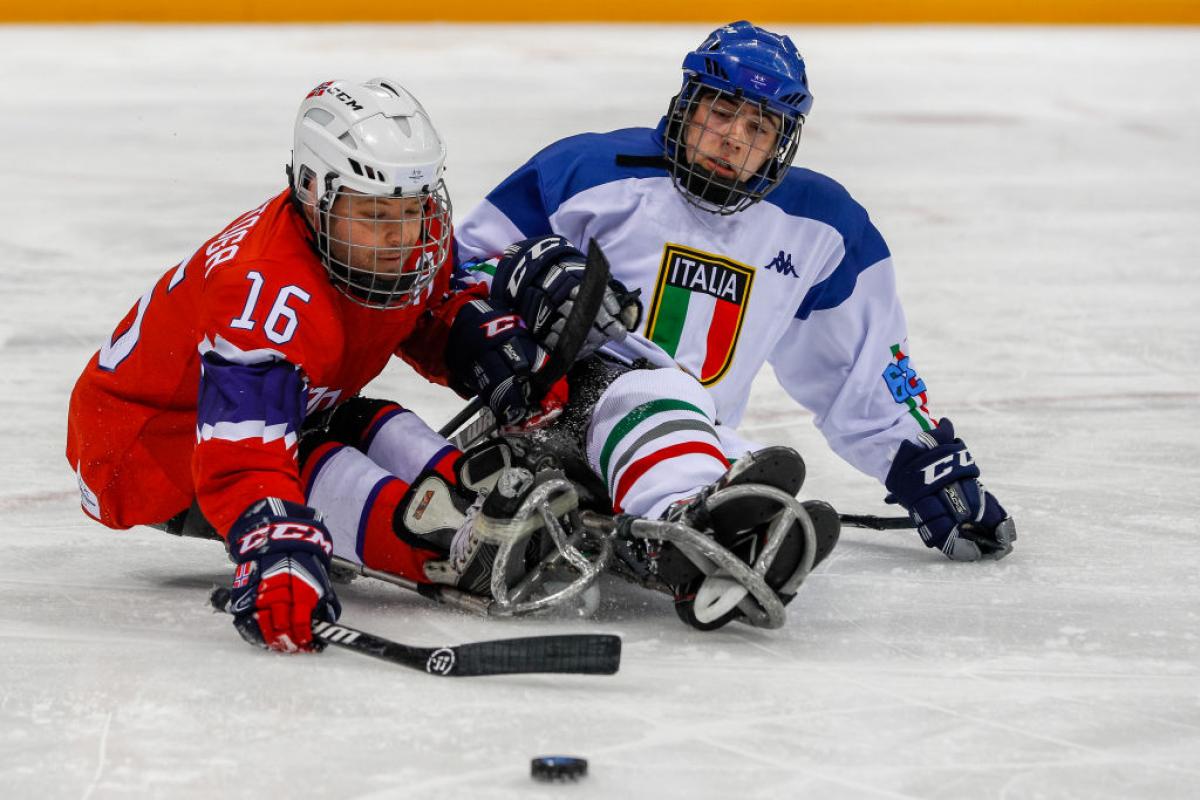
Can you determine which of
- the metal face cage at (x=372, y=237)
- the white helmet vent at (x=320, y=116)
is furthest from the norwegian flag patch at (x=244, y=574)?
the white helmet vent at (x=320, y=116)

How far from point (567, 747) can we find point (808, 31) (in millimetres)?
11935

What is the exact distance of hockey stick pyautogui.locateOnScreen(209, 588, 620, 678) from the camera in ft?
7.67

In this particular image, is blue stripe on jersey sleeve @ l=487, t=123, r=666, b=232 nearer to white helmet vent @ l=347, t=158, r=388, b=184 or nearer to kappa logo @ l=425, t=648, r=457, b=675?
white helmet vent @ l=347, t=158, r=388, b=184

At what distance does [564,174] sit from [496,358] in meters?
0.48

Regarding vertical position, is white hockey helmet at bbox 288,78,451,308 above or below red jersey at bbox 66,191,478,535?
above

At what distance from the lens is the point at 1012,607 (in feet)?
9.22

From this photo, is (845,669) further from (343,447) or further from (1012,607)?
(343,447)

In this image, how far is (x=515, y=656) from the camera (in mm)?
2338

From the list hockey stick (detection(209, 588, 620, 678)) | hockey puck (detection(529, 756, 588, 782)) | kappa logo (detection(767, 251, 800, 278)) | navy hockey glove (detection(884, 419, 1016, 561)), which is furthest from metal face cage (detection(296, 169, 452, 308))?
navy hockey glove (detection(884, 419, 1016, 561))

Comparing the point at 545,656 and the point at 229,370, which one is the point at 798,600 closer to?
the point at 545,656

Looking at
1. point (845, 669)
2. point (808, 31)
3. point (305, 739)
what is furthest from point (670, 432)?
point (808, 31)

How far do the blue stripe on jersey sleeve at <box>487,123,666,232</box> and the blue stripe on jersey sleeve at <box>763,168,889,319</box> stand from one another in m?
0.24

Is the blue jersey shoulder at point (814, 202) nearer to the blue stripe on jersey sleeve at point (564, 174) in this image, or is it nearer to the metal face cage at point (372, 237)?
the blue stripe on jersey sleeve at point (564, 174)

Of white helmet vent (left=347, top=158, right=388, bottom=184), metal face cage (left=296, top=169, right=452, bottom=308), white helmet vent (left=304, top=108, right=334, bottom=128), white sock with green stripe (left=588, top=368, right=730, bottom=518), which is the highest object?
white helmet vent (left=304, top=108, right=334, bottom=128)
